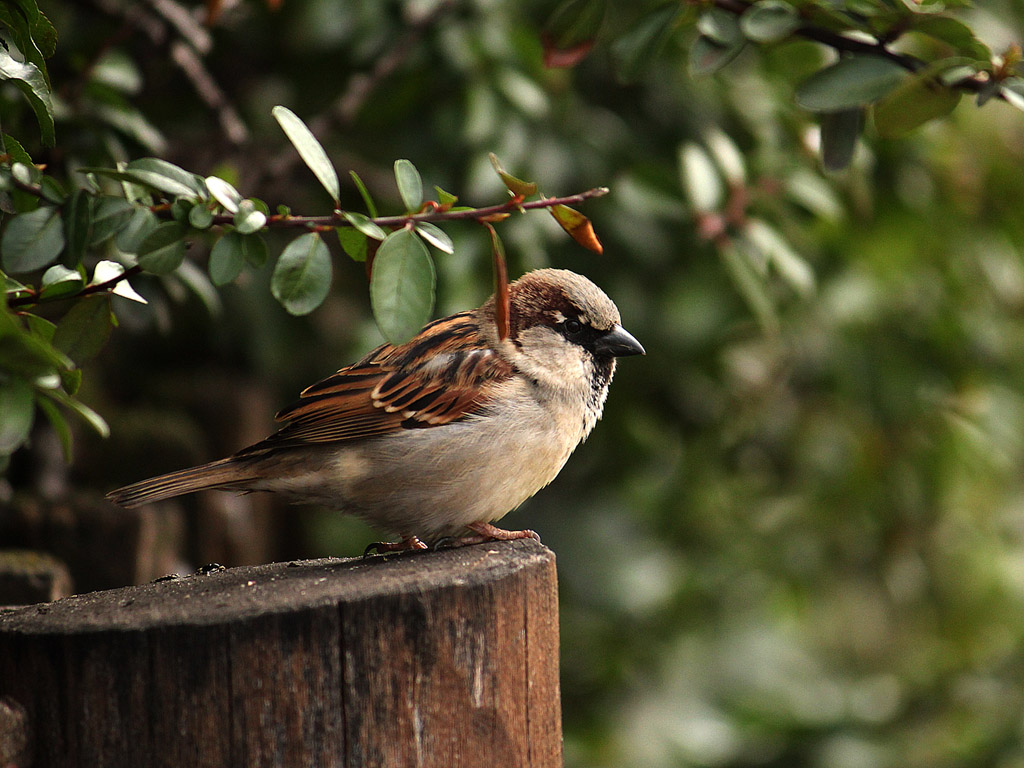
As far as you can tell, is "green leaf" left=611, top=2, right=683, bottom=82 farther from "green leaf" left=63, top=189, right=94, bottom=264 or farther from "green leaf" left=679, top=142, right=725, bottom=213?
"green leaf" left=63, top=189, right=94, bottom=264

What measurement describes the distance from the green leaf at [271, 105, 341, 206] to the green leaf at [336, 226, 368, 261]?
0.21 ft

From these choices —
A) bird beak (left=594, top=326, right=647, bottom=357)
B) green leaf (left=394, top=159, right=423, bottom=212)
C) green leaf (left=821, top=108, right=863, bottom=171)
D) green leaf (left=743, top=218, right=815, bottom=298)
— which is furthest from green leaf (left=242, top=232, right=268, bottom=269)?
green leaf (left=743, top=218, right=815, bottom=298)

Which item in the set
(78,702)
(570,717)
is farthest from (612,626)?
(78,702)

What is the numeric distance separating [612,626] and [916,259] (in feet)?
6.07

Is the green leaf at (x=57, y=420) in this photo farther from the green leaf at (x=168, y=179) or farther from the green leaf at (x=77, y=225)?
the green leaf at (x=168, y=179)

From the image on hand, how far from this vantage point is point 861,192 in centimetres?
373

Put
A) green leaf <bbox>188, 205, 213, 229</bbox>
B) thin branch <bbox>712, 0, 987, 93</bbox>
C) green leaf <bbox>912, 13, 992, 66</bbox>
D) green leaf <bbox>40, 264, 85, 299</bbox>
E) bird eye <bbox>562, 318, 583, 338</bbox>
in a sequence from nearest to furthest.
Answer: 1. green leaf <bbox>188, 205, 213, 229</bbox>
2. green leaf <bbox>40, 264, 85, 299</bbox>
3. green leaf <bbox>912, 13, 992, 66</bbox>
4. thin branch <bbox>712, 0, 987, 93</bbox>
5. bird eye <bbox>562, 318, 583, 338</bbox>

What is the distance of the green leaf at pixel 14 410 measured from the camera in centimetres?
140

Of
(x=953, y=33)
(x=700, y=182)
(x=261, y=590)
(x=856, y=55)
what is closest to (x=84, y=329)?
(x=261, y=590)

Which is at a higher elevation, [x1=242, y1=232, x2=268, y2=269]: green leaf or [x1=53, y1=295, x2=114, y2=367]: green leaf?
[x1=242, y1=232, x2=268, y2=269]: green leaf

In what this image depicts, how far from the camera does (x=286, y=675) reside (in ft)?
5.35

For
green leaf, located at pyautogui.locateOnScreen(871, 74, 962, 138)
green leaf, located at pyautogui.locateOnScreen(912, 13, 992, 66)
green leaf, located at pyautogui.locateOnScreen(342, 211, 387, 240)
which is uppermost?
green leaf, located at pyautogui.locateOnScreen(912, 13, 992, 66)

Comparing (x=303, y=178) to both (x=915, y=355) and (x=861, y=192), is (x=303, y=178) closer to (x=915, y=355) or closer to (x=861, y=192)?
(x=861, y=192)

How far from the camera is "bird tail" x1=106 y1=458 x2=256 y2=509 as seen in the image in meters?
2.35
